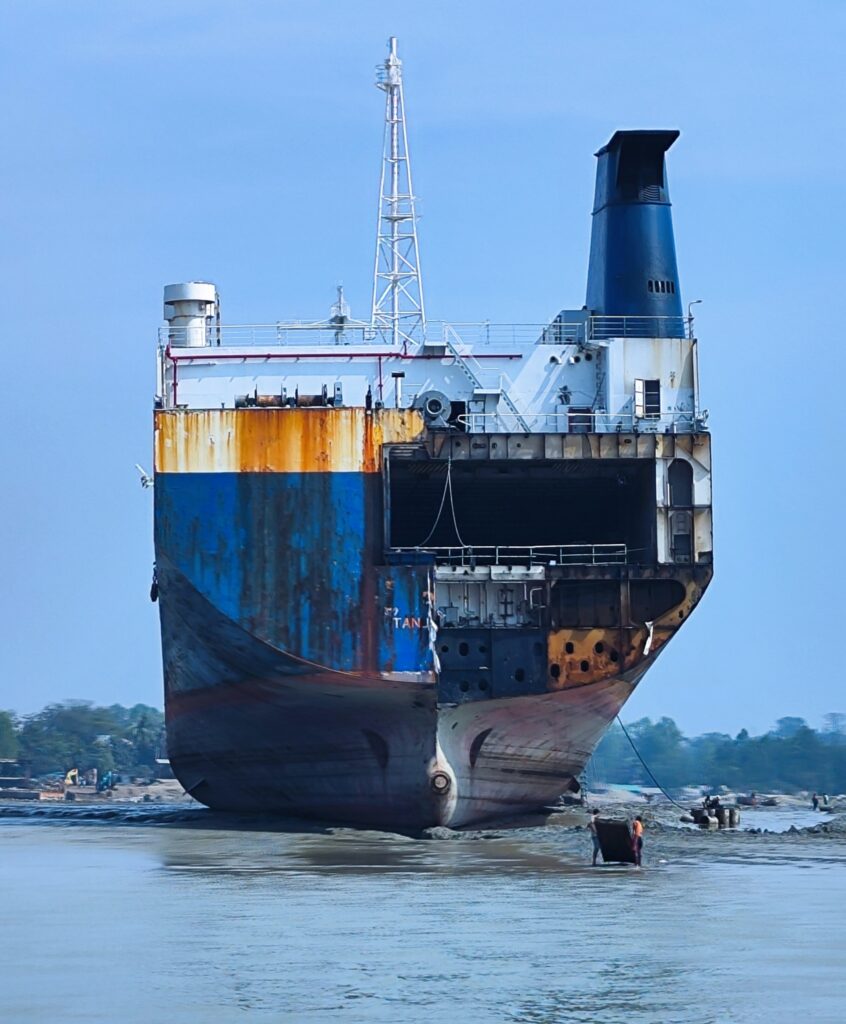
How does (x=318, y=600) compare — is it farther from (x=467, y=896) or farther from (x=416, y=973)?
(x=416, y=973)

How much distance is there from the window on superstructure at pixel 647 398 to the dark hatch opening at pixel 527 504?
3.81 ft

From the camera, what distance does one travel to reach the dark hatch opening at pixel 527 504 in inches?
1473

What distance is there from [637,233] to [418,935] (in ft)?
73.4

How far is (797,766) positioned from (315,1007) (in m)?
130

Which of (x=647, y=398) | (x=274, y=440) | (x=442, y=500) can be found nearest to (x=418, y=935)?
(x=274, y=440)

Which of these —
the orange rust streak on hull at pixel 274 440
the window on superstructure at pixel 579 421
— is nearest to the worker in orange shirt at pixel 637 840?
the orange rust streak on hull at pixel 274 440

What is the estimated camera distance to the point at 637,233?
41406 mm

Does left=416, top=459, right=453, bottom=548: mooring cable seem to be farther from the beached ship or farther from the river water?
the river water

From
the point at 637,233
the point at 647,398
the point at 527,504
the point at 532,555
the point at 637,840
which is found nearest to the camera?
the point at 637,840

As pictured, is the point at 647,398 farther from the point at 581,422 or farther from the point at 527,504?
the point at 527,504

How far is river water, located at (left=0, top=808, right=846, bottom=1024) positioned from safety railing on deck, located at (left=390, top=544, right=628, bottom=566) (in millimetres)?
5367

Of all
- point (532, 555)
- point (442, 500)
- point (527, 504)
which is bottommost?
point (532, 555)

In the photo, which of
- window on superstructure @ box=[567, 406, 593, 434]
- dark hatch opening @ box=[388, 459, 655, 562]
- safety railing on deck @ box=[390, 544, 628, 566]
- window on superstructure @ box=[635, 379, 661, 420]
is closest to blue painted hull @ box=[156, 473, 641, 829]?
safety railing on deck @ box=[390, 544, 628, 566]

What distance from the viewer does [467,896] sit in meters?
25.7
